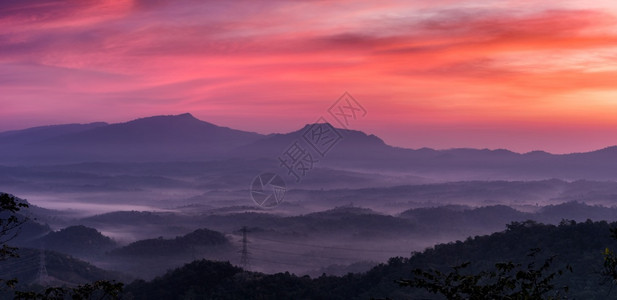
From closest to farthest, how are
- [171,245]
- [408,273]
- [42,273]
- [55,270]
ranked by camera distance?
[408,273]
[42,273]
[55,270]
[171,245]

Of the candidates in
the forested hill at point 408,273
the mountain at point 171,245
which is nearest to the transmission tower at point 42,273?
the forested hill at point 408,273

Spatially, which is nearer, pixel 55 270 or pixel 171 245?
pixel 55 270

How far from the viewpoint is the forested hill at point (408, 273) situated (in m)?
69.4

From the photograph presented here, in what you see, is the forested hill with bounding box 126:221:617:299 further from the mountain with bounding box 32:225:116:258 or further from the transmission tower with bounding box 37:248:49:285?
the mountain with bounding box 32:225:116:258

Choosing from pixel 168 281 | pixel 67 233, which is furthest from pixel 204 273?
pixel 67 233

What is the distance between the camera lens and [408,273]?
78.0 meters

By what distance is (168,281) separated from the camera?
81688 mm

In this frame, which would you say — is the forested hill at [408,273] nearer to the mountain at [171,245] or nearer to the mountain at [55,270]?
the mountain at [55,270]

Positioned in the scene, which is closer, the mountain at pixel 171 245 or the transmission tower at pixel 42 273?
the transmission tower at pixel 42 273

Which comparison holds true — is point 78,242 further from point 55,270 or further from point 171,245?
point 55,270

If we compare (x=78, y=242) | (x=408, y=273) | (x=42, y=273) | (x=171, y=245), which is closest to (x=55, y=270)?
(x=42, y=273)

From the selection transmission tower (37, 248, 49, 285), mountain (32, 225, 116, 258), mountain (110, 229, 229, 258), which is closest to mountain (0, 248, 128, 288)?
transmission tower (37, 248, 49, 285)

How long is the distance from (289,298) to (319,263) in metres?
88.1

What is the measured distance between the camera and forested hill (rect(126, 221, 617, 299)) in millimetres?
69438
